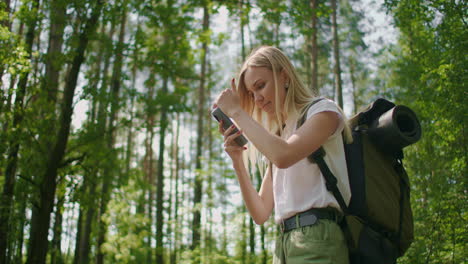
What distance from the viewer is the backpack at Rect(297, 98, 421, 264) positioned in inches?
62.8

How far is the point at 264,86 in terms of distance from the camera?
1.91 m

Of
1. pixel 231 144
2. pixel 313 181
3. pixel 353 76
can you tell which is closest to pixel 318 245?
pixel 313 181

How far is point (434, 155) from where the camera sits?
7.02 metres

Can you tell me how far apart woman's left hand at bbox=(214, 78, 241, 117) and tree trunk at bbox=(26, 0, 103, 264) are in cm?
565

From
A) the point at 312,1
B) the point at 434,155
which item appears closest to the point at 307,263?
the point at 434,155

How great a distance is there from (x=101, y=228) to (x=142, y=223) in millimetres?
1276

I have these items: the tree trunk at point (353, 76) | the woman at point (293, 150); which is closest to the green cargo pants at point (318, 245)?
the woman at point (293, 150)

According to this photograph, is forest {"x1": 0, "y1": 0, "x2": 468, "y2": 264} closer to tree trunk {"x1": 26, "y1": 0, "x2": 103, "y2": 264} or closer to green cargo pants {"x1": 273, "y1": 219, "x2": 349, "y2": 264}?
tree trunk {"x1": 26, "y1": 0, "x2": 103, "y2": 264}

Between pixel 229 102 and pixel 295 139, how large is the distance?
356mm

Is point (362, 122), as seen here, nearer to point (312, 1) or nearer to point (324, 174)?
point (324, 174)

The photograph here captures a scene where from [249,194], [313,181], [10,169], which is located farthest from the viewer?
[10,169]

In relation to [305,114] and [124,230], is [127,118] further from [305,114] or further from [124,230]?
[305,114]

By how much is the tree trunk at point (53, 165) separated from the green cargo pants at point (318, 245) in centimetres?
608

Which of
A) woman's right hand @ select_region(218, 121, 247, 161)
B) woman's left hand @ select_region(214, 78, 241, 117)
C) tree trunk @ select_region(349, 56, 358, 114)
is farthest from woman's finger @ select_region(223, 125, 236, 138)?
tree trunk @ select_region(349, 56, 358, 114)
